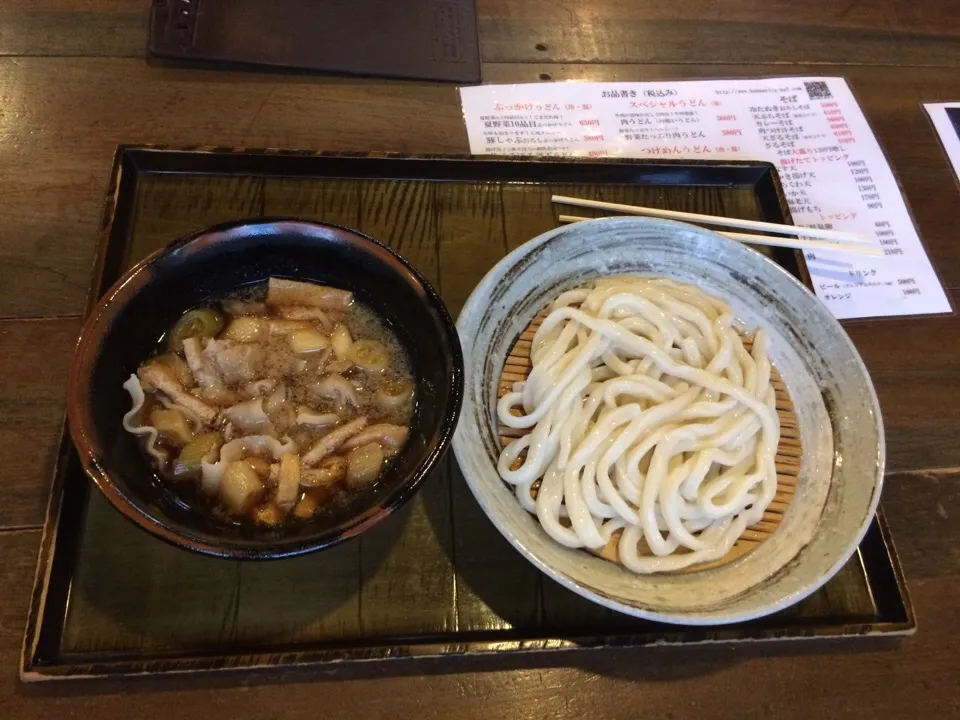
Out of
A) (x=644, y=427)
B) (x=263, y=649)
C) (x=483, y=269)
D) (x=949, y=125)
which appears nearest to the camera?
Result: (x=263, y=649)

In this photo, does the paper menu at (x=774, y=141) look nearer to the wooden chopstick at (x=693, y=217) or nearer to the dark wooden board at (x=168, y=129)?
the dark wooden board at (x=168, y=129)

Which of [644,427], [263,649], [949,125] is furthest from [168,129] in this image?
[949,125]

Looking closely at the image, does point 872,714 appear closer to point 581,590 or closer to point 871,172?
point 581,590

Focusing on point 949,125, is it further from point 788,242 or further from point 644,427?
point 644,427

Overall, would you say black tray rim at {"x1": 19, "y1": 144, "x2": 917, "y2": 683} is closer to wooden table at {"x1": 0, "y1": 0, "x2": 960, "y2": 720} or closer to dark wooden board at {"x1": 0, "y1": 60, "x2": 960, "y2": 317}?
wooden table at {"x1": 0, "y1": 0, "x2": 960, "y2": 720}

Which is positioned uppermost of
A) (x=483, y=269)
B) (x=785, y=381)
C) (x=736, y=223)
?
(x=736, y=223)

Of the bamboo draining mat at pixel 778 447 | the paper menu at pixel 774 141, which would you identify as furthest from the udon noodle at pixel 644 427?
the paper menu at pixel 774 141

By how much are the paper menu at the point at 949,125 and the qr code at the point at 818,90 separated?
15.9 inches

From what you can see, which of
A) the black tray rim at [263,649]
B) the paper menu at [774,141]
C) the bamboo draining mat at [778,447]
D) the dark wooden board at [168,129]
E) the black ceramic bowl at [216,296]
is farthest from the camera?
the paper menu at [774,141]

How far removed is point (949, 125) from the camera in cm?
267

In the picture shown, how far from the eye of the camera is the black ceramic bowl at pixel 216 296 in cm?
122

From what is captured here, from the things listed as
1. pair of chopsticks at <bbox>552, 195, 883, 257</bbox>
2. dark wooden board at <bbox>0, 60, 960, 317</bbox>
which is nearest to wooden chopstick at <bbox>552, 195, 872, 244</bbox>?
pair of chopsticks at <bbox>552, 195, 883, 257</bbox>

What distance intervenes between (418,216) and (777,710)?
1613 millimetres

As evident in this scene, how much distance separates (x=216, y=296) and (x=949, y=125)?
111 inches
